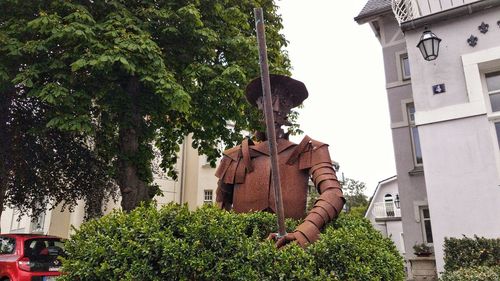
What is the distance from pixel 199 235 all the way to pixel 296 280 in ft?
1.97

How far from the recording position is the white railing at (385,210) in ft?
102

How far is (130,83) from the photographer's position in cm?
963

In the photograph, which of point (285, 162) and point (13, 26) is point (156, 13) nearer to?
point (13, 26)

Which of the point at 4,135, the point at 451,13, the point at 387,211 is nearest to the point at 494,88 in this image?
the point at 451,13

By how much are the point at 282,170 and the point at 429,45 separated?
692 centimetres

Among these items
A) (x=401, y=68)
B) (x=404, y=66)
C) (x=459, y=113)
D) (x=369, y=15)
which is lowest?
(x=459, y=113)

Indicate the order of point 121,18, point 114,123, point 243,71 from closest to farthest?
point 121,18
point 243,71
point 114,123

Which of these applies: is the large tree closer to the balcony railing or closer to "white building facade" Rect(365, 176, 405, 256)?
the balcony railing

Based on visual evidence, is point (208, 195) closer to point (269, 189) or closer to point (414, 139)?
point (414, 139)

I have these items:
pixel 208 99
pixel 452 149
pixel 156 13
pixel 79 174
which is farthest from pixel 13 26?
pixel 452 149

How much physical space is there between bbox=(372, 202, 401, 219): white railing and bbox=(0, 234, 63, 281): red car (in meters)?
26.9

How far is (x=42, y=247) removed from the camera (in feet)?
29.3

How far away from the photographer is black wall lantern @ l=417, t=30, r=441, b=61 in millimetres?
8523

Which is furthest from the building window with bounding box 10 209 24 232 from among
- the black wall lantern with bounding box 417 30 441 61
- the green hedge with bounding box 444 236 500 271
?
the black wall lantern with bounding box 417 30 441 61
